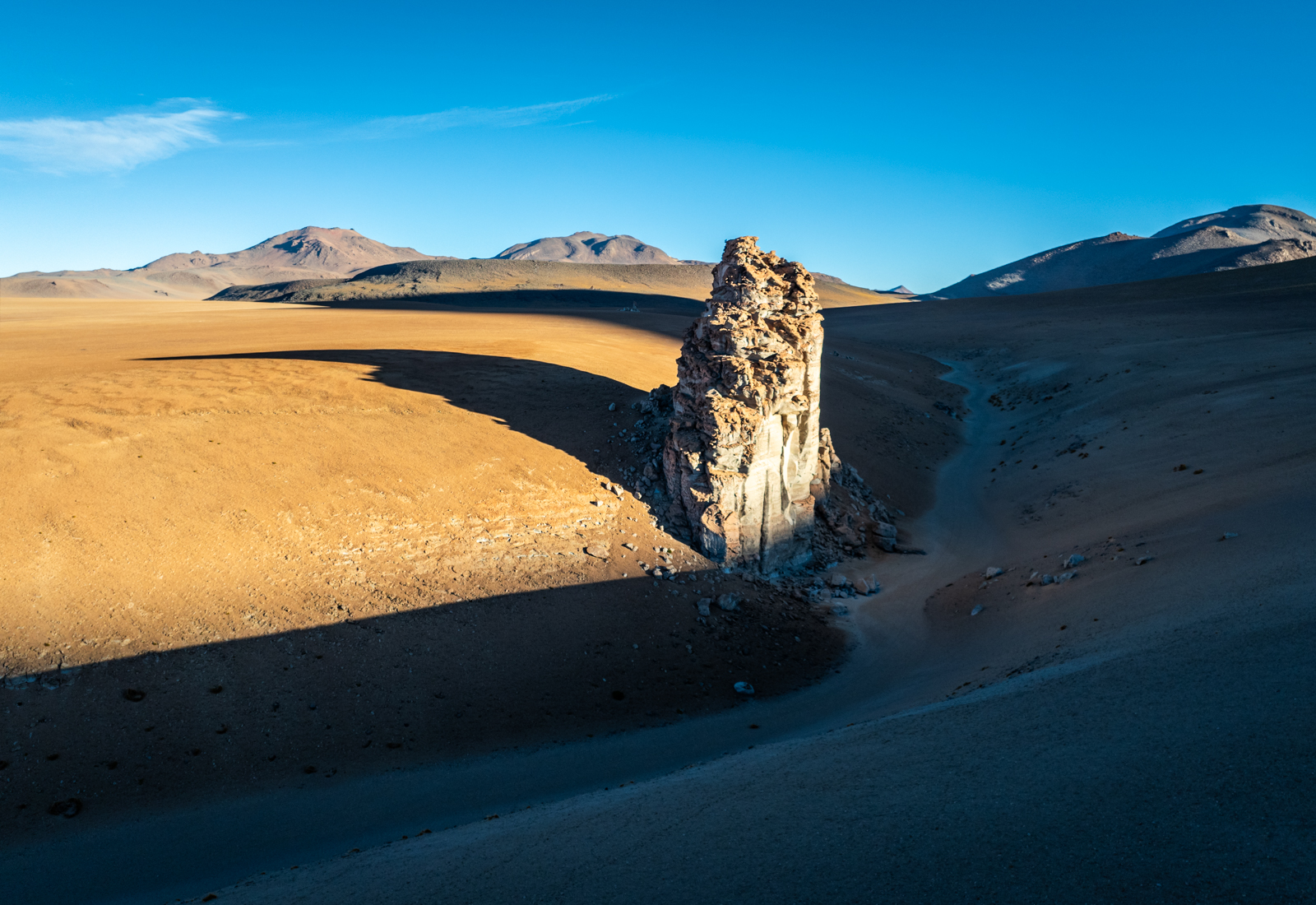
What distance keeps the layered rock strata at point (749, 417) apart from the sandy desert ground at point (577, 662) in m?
1.52

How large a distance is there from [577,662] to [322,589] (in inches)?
192

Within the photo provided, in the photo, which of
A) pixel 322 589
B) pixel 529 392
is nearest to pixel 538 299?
pixel 529 392

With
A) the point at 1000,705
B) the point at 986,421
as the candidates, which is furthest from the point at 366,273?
the point at 1000,705

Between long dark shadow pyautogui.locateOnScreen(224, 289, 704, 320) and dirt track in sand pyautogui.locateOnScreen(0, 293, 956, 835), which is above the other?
long dark shadow pyautogui.locateOnScreen(224, 289, 704, 320)

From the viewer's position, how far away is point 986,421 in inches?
1400

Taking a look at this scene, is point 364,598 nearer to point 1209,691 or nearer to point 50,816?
point 50,816

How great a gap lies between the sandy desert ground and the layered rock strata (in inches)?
60.0

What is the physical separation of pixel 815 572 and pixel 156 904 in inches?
569

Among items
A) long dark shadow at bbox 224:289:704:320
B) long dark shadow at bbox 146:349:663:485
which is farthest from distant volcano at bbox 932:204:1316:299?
long dark shadow at bbox 146:349:663:485

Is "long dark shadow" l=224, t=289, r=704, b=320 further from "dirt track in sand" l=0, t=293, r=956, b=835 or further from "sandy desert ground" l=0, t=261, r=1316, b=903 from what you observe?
"dirt track in sand" l=0, t=293, r=956, b=835

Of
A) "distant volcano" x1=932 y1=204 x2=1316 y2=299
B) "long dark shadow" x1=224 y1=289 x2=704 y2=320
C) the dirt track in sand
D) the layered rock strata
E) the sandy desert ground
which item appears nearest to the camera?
the sandy desert ground

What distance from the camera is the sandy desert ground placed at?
570 centimetres

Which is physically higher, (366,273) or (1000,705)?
(366,273)

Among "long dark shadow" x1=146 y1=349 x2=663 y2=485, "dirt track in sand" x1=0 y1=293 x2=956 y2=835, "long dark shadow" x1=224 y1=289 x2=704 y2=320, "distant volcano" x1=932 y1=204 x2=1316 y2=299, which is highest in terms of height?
"distant volcano" x1=932 y1=204 x2=1316 y2=299
